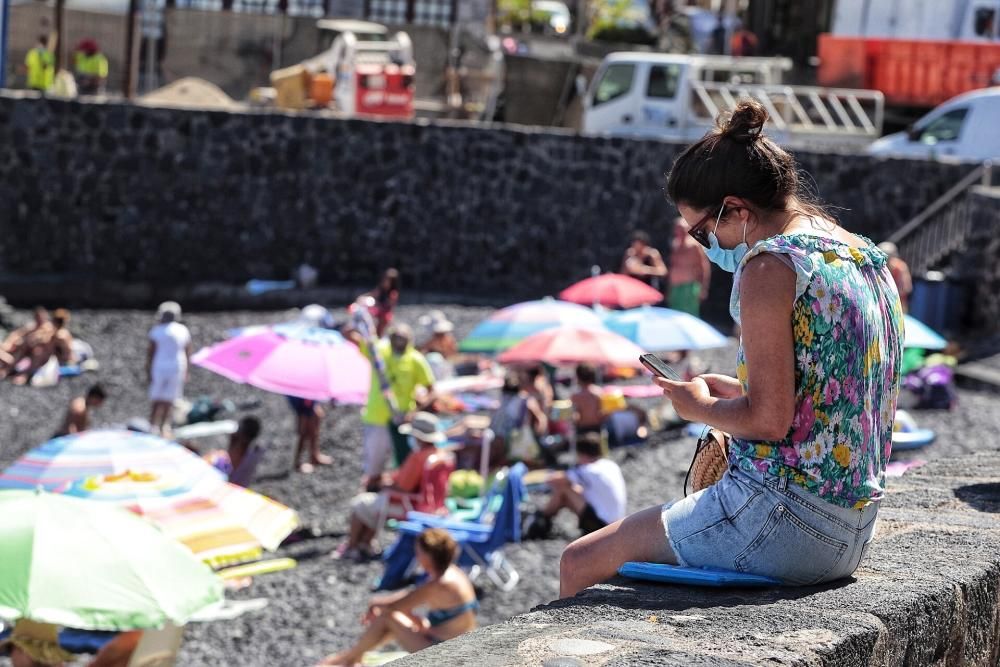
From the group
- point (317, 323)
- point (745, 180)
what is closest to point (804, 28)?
point (317, 323)

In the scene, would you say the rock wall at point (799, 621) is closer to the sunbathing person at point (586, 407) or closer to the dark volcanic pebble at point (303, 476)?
the dark volcanic pebble at point (303, 476)

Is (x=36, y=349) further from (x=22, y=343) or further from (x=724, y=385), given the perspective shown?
(x=724, y=385)

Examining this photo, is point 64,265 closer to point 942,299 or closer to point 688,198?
point 942,299

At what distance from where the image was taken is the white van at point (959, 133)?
1916 centimetres

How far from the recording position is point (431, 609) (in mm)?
7629

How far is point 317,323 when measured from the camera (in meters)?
13.6

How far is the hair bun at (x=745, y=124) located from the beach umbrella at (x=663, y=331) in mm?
10263

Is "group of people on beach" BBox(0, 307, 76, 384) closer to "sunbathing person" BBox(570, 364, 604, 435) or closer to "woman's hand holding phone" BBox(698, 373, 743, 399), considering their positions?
"sunbathing person" BBox(570, 364, 604, 435)

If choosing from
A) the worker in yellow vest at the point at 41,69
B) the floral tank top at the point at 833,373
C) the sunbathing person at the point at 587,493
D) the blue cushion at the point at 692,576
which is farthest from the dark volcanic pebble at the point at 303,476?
the worker in yellow vest at the point at 41,69

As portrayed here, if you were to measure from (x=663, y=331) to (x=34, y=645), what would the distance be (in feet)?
25.6

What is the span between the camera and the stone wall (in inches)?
781

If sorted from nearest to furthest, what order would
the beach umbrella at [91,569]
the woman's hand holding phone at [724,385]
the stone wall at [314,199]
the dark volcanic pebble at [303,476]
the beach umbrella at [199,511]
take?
the woman's hand holding phone at [724,385]
the beach umbrella at [91,569]
the beach umbrella at [199,511]
the dark volcanic pebble at [303,476]
the stone wall at [314,199]

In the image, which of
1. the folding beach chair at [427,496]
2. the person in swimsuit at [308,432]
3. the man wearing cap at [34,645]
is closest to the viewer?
the man wearing cap at [34,645]

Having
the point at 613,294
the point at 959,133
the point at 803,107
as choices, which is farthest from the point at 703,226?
the point at 803,107
